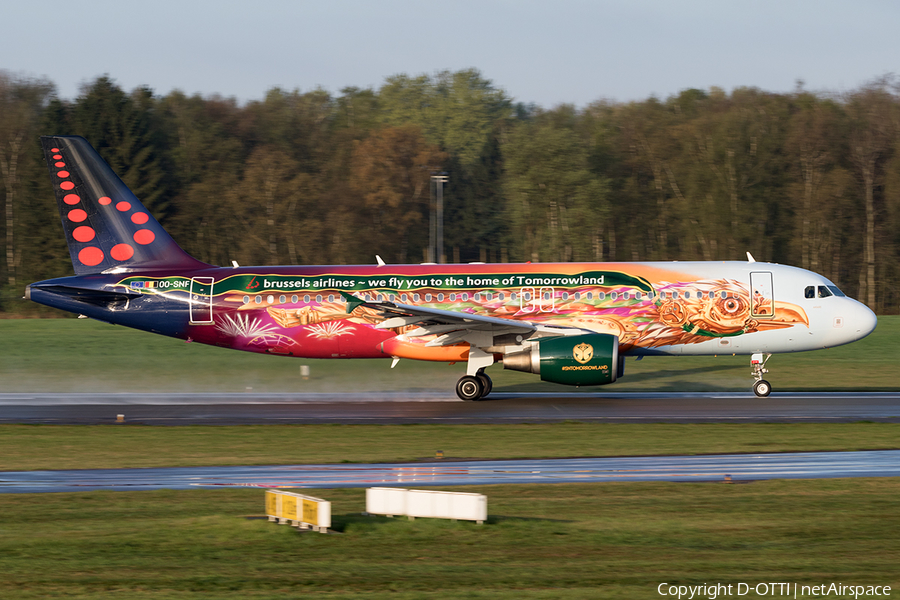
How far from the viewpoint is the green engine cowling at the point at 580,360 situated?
25.1 meters

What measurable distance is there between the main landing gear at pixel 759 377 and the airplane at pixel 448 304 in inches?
1.9

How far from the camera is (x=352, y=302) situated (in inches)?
1005

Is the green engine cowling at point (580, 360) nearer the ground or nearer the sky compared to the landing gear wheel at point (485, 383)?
nearer the sky

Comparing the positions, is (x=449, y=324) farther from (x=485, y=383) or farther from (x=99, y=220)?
(x=99, y=220)

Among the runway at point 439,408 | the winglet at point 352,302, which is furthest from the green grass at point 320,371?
the winglet at point 352,302

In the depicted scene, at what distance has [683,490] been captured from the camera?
44.9 feet

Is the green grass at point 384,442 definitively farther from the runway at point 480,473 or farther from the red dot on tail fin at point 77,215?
the red dot on tail fin at point 77,215

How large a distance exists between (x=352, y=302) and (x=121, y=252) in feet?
27.2

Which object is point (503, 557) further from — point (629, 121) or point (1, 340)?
point (629, 121)

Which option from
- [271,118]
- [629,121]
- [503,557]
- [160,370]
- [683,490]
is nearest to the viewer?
[503,557]

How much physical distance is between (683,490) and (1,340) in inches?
1573

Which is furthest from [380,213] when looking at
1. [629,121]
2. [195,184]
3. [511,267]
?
[511,267]

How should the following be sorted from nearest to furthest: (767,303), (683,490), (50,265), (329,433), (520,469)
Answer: (683,490) < (520,469) < (329,433) < (767,303) < (50,265)

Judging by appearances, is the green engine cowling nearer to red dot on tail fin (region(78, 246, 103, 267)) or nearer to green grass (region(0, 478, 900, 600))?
green grass (region(0, 478, 900, 600))
